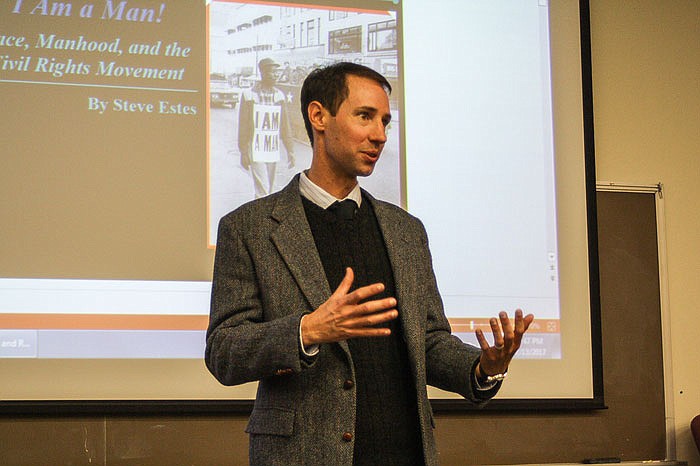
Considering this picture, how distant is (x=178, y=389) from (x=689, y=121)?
256 cm

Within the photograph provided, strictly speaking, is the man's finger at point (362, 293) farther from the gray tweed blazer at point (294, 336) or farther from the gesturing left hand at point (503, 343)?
the gesturing left hand at point (503, 343)

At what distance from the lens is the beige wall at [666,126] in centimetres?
392

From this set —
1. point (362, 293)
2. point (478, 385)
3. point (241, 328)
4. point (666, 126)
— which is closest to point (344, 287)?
point (362, 293)

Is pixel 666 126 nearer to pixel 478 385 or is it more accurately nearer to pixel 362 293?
pixel 478 385

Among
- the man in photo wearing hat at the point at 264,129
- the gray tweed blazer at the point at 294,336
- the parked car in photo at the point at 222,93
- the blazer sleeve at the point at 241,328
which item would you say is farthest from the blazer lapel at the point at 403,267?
the parked car in photo at the point at 222,93

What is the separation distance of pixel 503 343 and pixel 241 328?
0.51m

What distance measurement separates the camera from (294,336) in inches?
64.2

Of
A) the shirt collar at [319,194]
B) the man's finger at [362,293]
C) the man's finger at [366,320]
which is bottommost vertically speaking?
the man's finger at [366,320]

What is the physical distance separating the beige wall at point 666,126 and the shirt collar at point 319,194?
2.21 m

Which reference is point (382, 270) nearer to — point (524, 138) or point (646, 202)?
point (524, 138)

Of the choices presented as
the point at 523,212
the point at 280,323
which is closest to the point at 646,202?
the point at 523,212

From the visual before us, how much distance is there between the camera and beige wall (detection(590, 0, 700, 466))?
3920mm

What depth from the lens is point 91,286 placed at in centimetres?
315

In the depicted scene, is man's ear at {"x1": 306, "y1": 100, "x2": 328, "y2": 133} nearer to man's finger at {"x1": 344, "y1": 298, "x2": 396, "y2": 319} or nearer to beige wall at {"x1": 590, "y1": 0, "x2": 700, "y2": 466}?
man's finger at {"x1": 344, "y1": 298, "x2": 396, "y2": 319}
